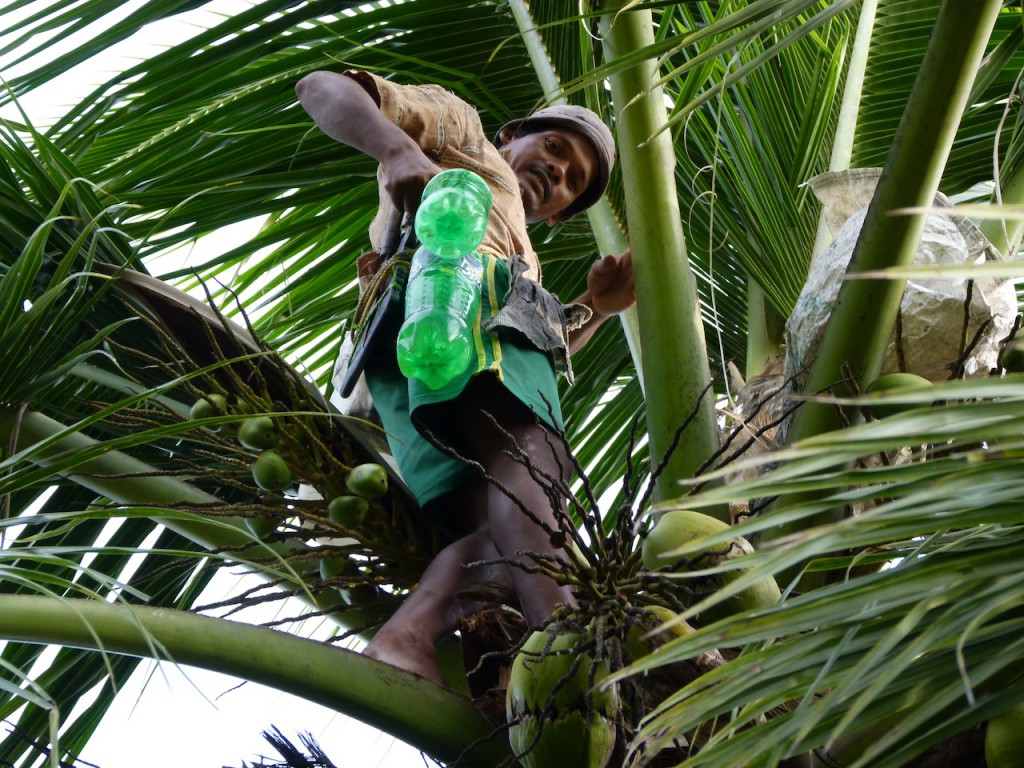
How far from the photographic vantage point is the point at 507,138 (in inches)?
104

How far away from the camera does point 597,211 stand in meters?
2.71

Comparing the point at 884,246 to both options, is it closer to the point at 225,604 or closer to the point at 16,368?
the point at 225,604

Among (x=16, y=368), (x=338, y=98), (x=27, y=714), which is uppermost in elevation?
(x=338, y=98)

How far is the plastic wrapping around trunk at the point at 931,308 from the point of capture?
189 centimetres

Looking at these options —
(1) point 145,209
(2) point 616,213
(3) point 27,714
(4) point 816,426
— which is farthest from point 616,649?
(1) point 145,209

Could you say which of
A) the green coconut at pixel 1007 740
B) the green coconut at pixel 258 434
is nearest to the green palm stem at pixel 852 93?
the green coconut at pixel 258 434

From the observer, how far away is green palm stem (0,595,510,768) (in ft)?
4.85

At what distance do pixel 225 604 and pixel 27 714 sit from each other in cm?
75

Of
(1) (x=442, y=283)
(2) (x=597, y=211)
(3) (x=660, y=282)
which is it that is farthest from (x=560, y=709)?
(2) (x=597, y=211)

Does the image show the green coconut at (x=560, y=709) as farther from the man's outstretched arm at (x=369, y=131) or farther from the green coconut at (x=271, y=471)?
the man's outstretched arm at (x=369, y=131)

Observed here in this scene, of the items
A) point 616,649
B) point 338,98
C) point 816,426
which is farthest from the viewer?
point 338,98

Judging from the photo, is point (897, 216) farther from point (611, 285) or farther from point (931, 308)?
point (611, 285)

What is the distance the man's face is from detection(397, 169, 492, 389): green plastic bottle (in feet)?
2.08

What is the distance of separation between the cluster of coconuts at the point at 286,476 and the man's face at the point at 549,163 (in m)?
0.81
